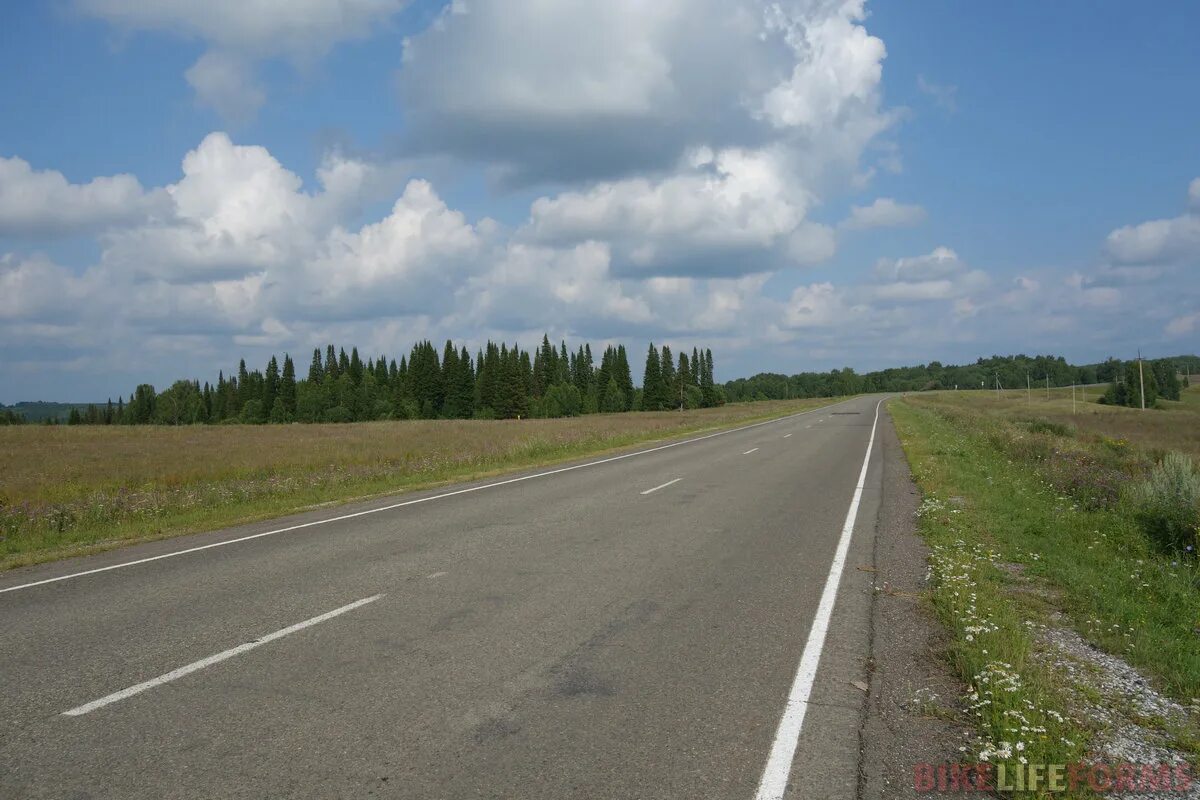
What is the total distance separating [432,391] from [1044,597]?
366 feet

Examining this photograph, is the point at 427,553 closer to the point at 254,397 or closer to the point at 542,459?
the point at 542,459

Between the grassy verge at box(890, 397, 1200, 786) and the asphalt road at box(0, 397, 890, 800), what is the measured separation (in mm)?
845

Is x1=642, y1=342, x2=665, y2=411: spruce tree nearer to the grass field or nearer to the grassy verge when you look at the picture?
the grass field

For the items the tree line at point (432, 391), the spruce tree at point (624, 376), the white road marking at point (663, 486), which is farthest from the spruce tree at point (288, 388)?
the white road marking at point (663, 486)

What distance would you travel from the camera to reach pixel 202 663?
552 centimetres

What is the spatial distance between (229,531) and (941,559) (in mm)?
10647

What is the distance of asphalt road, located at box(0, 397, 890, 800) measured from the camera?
3.91m

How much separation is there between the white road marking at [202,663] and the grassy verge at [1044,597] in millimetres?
5209

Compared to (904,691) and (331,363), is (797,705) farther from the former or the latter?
(331,363)

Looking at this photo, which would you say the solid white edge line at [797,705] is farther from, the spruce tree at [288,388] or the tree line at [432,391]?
the spruce tree at [288,388]

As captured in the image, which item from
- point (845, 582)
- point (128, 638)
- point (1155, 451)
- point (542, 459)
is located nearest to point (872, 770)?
point (845, 582)

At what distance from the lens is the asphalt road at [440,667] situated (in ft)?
12.8

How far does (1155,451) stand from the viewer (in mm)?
28172

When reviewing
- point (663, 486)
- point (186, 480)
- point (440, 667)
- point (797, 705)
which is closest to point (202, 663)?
point (440, 667)
